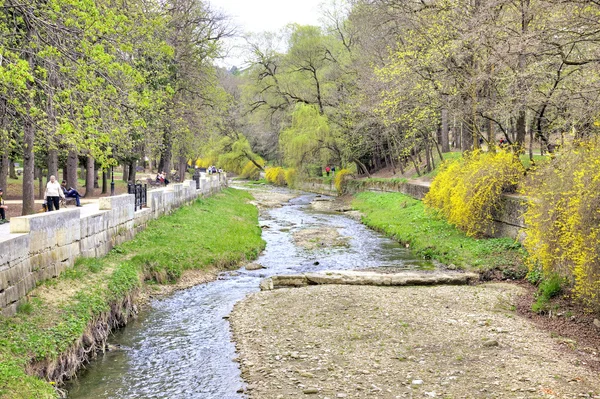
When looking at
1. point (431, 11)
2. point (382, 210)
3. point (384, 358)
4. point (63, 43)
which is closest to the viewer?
point (384, 358)

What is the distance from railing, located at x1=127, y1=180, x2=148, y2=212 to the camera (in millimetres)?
16656

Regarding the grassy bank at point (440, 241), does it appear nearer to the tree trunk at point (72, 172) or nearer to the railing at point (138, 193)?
the railing at point (138, 193)

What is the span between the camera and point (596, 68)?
38.3 feet

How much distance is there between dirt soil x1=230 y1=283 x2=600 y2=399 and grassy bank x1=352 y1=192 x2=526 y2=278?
254cm

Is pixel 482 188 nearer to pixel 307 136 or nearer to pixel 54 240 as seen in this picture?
pixel 54 240

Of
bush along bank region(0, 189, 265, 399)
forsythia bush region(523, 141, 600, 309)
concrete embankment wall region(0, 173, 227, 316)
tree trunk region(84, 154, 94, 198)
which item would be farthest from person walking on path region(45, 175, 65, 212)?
forsythia bush region(523, 141, 600, 309)

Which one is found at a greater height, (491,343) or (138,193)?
(138,193)

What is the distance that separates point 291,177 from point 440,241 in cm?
3155

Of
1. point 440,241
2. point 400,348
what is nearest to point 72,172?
point 440,241

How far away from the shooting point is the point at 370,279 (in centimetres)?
1330

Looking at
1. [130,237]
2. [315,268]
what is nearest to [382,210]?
[315,268]

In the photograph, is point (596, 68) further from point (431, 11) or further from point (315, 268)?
point (431, 11)

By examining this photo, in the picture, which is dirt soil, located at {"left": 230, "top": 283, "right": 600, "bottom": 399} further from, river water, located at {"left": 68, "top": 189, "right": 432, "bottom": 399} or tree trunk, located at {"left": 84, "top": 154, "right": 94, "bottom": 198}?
tree trunk, located at {"left": 84, "top": 154, "right": 94, "bottom": 198}

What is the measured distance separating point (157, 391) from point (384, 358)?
11.0 ft
